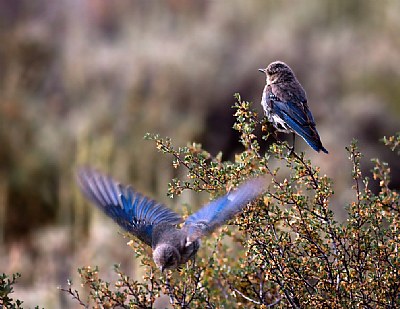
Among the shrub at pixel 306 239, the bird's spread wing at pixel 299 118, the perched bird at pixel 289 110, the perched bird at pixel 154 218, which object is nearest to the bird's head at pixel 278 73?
the perched bird at pixel 289 110

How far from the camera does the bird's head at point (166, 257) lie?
10.0 ft

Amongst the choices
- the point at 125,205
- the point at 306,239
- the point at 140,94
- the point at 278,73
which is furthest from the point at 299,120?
the point at 140,94

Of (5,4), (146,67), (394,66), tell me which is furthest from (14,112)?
(5,4)

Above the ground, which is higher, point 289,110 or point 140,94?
point 140,94

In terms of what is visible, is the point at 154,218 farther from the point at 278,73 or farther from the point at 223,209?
the point at 278,73

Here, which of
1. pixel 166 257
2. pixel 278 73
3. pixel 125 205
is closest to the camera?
pixel 166 257

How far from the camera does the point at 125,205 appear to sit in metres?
3.31

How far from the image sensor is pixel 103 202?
3312 millimetres

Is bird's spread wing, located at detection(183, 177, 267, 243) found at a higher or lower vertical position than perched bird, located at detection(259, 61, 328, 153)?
lower

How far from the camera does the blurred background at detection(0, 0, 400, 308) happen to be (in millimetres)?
7363

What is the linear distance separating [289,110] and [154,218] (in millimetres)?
705

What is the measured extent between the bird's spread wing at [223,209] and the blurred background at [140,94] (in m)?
2.56

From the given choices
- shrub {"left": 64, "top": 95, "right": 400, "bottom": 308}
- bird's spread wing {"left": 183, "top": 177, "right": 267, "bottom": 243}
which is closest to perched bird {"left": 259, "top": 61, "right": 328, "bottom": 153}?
shrub {"left": 64, "top": 95, "right": 400, "bottom": 308}

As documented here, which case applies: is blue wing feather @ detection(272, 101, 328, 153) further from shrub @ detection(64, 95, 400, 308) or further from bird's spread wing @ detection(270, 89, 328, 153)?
shrub @ detection(64, 95, 400, 308)
